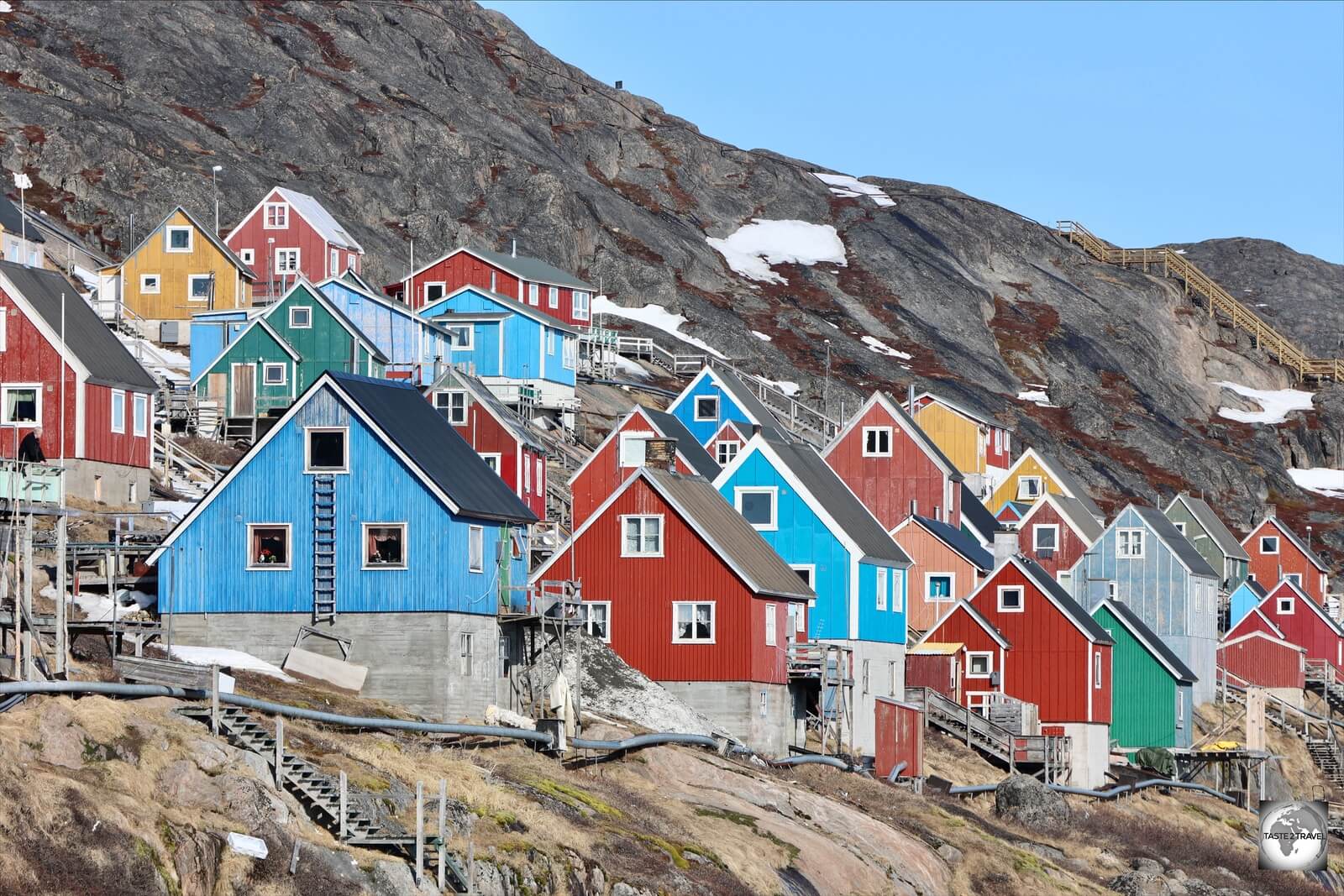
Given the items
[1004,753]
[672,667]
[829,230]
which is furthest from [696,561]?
[829,230]

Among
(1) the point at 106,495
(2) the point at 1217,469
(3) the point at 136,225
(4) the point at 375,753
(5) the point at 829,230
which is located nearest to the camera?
(4) the point at 375,753

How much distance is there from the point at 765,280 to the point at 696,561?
10269cm

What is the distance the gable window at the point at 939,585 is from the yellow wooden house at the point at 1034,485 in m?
32.1

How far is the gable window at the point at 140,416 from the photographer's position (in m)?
66.6

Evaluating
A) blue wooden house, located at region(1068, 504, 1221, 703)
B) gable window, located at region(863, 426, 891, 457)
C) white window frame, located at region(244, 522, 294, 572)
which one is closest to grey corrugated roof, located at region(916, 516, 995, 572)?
gable window, located at region(863, 426, 891, 457)

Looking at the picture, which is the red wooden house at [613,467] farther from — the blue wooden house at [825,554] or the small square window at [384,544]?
the small square window at [384,544]

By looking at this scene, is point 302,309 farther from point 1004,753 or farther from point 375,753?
point 375,753

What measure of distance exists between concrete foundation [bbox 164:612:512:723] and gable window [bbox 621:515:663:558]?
30.2 ft

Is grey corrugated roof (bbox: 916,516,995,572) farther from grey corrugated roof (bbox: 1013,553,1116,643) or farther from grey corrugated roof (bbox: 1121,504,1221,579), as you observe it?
grey corrugated roof (bbox: 1121,504,1221,579)

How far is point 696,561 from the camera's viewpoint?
58.6 m

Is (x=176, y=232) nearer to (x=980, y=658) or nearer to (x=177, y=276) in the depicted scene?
(x=177, y=276)

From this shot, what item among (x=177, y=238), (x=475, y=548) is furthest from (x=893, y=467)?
(x=177, y=238)

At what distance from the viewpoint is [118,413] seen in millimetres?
65688

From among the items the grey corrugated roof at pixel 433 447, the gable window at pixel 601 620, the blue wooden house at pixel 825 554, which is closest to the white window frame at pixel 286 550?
the grey corrugated roof at pixel 433 447
